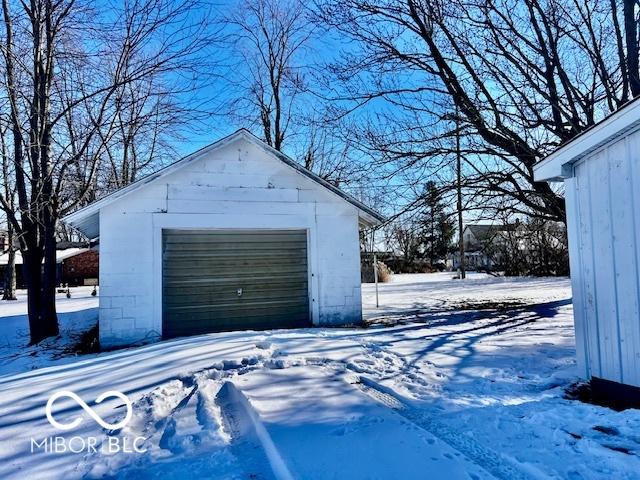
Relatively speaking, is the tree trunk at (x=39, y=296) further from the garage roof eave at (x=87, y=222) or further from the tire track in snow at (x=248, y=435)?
the tire track in snow at (x=248, y=435)

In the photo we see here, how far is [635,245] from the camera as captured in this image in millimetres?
3895

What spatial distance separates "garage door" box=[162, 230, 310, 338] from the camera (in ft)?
28.5

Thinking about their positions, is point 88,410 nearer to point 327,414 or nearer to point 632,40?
point 327,414

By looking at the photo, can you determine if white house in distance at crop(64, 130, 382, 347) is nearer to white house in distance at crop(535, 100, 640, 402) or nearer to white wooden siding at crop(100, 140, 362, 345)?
white wooden siding at crop(100, 140, 362, 345)

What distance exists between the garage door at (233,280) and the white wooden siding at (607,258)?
19.1 feet

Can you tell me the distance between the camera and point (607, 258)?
167 inches

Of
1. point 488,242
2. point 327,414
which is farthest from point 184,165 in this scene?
point 488,242

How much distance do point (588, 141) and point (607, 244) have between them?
108 centimetres

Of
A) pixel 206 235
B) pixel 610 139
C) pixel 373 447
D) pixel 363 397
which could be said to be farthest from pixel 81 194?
pixel 610 139

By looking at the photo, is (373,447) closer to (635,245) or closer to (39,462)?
(39,462)

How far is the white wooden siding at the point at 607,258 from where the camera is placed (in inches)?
155

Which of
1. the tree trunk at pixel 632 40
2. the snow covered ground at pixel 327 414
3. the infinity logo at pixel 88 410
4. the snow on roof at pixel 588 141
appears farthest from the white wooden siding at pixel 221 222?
the tree trunk at pixel 632 40

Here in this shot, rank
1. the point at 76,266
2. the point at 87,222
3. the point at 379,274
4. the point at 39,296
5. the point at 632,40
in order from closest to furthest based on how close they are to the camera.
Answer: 1. the point at 632,40
2. the point at 87,222
3. the point at 39,296
4. the point at 379,274
5. the point at 76,266

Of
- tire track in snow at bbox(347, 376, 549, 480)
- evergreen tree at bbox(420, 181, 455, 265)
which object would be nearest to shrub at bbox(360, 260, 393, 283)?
evergreen tree at bbox(420, 181, 455, 265)
